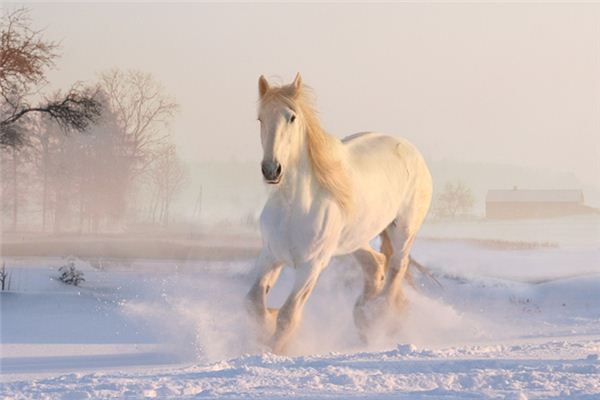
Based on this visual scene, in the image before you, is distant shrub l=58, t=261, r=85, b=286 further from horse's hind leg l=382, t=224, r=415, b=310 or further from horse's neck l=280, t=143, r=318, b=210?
horse's neck l=280, t=143, r=318, b=210

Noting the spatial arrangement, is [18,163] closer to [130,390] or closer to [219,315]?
[219,315]

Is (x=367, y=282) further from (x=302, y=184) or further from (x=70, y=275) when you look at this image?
(x=70, y=275)

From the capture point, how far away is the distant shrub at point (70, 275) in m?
13.6

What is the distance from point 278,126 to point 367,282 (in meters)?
2.64

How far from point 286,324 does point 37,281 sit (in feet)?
24.0

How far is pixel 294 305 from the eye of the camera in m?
7.34

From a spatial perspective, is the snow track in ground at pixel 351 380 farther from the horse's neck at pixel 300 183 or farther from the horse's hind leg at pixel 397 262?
the horse's hind leg at pixel 397 262

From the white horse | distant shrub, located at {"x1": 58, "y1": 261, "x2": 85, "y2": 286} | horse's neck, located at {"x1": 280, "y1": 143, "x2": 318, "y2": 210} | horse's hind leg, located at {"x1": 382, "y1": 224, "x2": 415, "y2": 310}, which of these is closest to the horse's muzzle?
the white horse

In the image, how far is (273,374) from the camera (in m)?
6.07

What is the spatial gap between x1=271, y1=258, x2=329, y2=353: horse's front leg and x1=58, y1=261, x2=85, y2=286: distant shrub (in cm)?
696

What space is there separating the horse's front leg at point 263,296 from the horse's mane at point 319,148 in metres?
0.78

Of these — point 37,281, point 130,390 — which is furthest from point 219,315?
point 37,281

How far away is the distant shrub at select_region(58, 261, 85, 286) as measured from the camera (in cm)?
1356

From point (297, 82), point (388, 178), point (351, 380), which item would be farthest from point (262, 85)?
point (351, 380)
